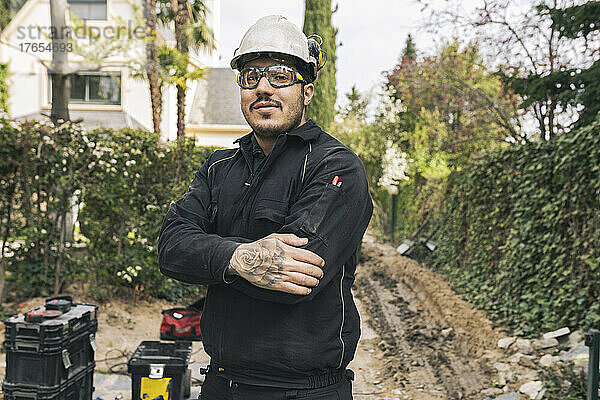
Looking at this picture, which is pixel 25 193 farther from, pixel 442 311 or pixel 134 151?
pixel 442 311

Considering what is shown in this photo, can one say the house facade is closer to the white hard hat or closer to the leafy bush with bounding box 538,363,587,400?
the leafy bush with bounding box 538,363,587,400

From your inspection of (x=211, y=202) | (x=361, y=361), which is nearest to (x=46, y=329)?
(x=211, y=202)

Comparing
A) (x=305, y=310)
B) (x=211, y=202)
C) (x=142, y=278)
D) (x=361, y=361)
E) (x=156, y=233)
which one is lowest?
(x=361, y=361)

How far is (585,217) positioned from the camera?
18.9ft

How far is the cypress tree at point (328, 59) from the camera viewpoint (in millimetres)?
18594

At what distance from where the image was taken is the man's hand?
5.46 feet

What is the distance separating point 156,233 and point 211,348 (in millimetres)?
6157

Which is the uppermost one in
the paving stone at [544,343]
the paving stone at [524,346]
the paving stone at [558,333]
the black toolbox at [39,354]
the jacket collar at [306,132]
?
the jacket collar at [306,132]

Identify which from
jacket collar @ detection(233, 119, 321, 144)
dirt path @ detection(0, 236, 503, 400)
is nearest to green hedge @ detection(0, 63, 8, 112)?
dirt path @ detection(0, 236, 503, 400)

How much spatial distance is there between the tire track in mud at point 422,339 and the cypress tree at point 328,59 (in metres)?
9.12

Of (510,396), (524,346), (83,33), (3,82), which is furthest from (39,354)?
(3,82)

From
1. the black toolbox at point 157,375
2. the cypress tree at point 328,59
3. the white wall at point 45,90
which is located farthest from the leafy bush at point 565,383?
the white wall at point 45,90

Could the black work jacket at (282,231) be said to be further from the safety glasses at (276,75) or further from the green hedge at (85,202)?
the green hedge at (85,202)

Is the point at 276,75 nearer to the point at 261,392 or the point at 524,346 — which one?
the point at 261,392
